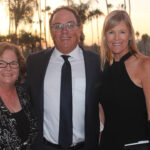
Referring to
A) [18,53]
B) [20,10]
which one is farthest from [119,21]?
[20,10]

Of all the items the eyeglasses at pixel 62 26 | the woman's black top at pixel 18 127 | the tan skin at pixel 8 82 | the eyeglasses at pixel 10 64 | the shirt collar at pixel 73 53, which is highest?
the eyeglasses at pixel 62 26

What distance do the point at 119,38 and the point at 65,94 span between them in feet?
3.06

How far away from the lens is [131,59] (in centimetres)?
285

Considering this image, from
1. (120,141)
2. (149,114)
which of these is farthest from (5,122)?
(149,114)

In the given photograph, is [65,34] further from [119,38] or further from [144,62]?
[144,62]

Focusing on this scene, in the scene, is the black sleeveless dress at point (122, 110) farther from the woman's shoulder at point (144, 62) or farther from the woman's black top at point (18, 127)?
the woman's black top at point (18, 127)

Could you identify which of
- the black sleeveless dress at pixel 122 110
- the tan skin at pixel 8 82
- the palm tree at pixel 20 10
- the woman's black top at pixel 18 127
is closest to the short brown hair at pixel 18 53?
the tan skin at pixel 8 82

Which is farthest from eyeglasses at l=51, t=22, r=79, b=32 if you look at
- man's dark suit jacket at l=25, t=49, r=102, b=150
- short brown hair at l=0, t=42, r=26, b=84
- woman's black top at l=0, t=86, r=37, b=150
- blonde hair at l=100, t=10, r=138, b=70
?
woman's black top at l=0, t=86, r=37, b=150

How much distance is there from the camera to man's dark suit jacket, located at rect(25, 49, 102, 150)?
10.5 ft

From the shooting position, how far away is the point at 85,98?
319 cm

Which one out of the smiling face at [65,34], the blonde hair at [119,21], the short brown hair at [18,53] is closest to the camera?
the short brown hair at [18,53]

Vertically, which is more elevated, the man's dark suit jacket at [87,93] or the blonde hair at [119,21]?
the blonde hair at [119,21]

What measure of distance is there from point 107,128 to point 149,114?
1.98 ft

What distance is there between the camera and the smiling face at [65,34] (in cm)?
336
